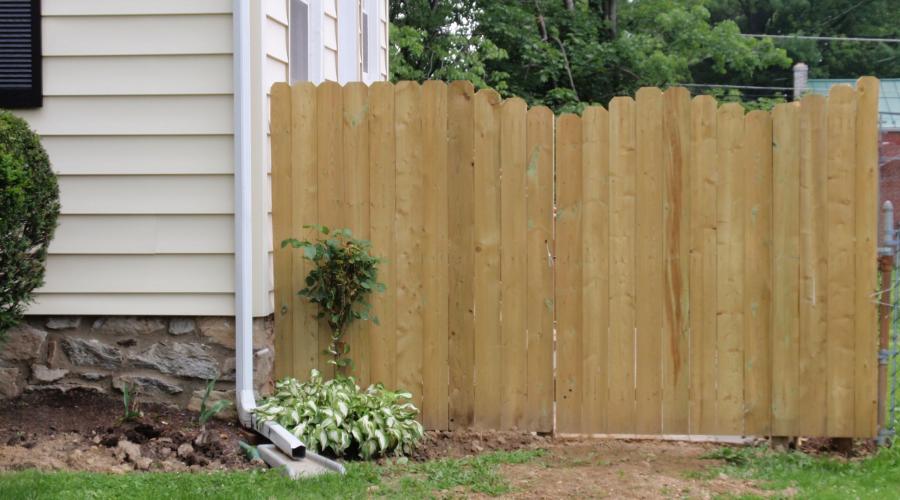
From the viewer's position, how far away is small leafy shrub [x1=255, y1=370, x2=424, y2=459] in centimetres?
545

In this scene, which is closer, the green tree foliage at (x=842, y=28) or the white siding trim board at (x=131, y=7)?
the white siding trim board at (x=131, y=7)

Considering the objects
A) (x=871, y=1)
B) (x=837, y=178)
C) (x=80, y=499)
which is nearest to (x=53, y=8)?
(x=80, y=499)

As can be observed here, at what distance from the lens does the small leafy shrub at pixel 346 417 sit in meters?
5.45

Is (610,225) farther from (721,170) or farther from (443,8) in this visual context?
(443,8)

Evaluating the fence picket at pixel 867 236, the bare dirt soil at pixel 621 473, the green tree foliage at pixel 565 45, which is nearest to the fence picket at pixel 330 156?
the bare dirt soil at pixel 621 473

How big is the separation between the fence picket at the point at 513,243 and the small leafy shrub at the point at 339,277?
71 centimetres

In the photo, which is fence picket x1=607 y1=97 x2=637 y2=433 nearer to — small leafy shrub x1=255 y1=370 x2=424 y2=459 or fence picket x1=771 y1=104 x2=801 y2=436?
fence picket x1=771 y1=104 x2=801 y2=436

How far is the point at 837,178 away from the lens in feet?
19.0

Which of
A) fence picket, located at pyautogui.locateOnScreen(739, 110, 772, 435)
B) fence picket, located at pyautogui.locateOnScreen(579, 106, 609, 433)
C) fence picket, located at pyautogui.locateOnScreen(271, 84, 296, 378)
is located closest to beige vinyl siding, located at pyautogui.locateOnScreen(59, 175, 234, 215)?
fence picket, located at pyautogui.locateOnScreen(271, 84, 296, 378)

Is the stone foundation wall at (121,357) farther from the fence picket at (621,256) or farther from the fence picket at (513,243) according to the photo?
the fence picket at (621,256)

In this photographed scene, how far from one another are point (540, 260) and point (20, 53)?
3.05m

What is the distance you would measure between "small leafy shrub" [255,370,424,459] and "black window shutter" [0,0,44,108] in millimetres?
2109

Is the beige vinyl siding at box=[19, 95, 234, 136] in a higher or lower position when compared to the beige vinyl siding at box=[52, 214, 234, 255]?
higher

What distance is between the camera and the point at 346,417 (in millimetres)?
5590
